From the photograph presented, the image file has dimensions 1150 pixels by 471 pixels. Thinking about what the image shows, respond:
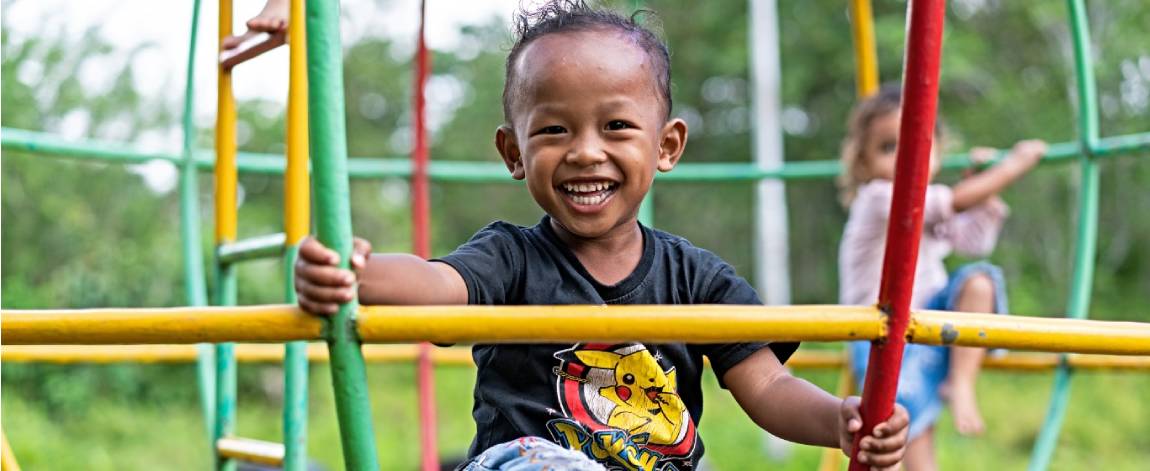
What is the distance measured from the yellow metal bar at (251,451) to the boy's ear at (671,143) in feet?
2.50

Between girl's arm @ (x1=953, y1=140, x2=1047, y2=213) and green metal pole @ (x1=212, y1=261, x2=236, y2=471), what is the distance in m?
1.72

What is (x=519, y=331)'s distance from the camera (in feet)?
3.75

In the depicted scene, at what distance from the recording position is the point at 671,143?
1643mm

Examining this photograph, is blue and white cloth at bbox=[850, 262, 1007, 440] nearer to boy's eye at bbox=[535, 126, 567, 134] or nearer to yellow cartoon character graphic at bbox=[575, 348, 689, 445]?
yellow cartoon character graphic at bbox=[575, 348, 689, 445]

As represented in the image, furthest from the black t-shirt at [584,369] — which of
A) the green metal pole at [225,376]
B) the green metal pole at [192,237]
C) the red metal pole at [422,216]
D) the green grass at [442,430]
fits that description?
the green grass at [442,430]

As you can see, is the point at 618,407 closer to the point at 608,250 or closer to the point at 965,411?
the point at 608,250

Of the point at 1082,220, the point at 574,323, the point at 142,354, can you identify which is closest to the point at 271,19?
the point at 574,323

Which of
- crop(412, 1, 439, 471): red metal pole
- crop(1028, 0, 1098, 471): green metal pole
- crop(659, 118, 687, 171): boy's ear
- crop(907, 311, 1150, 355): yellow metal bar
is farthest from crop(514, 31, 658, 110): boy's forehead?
crop(412, 1, 439, 471): red metal pole

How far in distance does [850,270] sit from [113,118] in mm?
4787

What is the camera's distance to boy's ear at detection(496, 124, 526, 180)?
1.57 m

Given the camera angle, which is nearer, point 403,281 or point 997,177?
point 403,281

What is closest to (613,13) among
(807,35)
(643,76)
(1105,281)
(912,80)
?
(643,76)

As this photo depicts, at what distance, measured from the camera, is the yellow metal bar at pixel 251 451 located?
6.35 ft

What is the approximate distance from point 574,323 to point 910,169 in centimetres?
35
